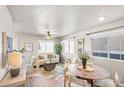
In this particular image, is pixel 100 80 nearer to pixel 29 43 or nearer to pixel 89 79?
pixel 89 79

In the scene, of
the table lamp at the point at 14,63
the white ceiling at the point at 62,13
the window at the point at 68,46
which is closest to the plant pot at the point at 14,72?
the table lamp at the point at 14,63

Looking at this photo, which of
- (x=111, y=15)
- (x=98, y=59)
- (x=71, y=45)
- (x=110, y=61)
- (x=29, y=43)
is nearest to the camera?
(x=110, y=61)

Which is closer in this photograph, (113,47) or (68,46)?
(113,47)

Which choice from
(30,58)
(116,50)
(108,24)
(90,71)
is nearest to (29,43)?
(30,58)

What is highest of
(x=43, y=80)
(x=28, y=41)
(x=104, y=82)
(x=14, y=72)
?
(x=28, y=41)

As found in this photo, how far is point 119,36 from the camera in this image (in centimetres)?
182

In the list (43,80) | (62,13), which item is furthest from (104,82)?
(43,80)

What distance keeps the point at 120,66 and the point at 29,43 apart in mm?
2789

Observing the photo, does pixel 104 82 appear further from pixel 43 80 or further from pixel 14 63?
pixel 43 80

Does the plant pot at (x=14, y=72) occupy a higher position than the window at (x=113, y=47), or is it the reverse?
the window at (x=113, y=47)

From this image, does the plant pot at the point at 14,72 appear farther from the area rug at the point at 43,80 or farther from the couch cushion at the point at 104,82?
the couch cushion at the point at 104,82

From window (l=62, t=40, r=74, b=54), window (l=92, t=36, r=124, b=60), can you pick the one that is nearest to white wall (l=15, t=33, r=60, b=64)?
window (l=92, t=36, r=124, b=60)

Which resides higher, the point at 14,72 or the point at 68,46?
the point at 68,46

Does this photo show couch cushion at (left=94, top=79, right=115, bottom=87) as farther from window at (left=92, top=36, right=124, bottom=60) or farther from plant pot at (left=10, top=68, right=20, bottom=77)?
plant pot at (left=10, top=68, right=20, bottom=77)
